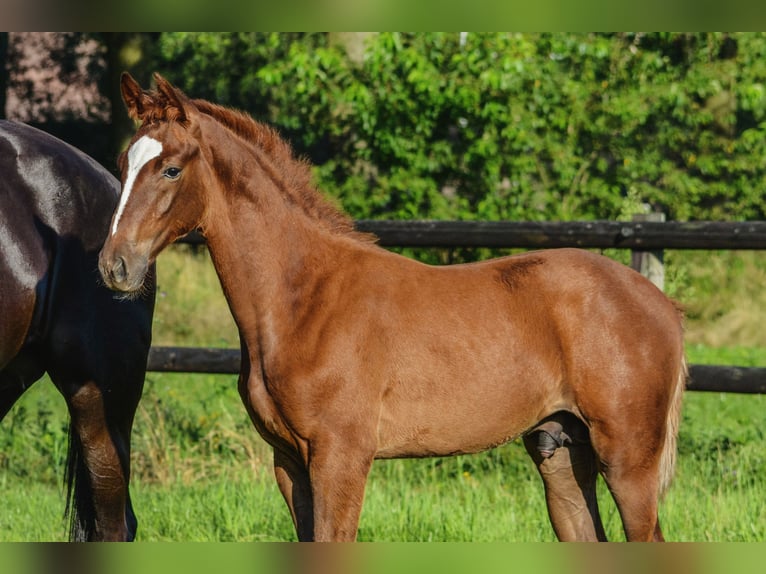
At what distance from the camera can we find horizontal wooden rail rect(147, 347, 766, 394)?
16.2 feet

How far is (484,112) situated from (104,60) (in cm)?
761

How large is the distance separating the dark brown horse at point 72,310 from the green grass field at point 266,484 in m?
0.96

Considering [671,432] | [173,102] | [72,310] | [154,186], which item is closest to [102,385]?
[72,310]

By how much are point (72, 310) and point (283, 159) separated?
1.06 m

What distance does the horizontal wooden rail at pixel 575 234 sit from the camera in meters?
5.10

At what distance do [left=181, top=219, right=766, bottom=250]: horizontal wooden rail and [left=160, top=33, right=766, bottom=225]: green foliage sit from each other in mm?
3711

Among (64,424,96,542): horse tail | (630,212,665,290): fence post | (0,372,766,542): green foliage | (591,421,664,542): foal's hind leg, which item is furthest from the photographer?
(630,212,665,290): fence post

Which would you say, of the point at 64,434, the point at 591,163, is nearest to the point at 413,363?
the point at 64,434

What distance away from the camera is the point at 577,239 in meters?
5.24

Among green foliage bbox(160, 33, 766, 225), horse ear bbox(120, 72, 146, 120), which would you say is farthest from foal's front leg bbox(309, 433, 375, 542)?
green foliage bbox(160, 33, 766, 225)

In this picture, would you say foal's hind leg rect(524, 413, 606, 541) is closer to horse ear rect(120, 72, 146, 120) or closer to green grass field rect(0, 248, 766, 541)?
green grass field rect(0, 248, 766, 541)

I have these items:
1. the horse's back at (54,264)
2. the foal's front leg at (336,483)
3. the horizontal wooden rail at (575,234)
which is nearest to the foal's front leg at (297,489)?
the foal's front leg at (336,483)

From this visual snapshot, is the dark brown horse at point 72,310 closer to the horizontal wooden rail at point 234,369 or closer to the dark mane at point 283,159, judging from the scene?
the dark mane at point 283,159

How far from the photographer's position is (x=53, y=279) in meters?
3.66
